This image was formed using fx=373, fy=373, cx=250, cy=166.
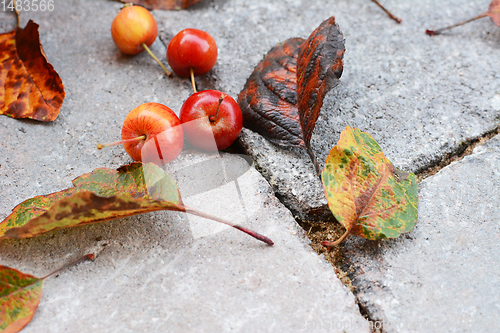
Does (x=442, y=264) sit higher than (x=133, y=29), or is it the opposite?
(x=133, y=29)

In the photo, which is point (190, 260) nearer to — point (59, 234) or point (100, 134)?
point (59, 234)

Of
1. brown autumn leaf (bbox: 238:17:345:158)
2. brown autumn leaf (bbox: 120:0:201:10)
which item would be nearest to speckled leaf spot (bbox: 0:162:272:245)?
brown autumn leaf (bbox: 238:17:345:158)

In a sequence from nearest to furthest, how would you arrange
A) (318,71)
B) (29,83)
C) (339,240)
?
(339,240) → (318,71) → (29,83)

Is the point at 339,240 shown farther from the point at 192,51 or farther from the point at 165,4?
the point at 165,4

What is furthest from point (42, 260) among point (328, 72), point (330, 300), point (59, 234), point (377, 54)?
point (377, 54)

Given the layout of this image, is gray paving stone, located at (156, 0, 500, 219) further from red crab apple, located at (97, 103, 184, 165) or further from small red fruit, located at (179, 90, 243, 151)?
red crab apple, located at (97, 103, 184, 165)

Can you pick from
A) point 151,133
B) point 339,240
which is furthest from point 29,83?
point 339,240

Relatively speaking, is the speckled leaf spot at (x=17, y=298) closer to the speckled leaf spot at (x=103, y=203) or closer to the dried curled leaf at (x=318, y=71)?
the speckled leaf spot at (x=103, y=203)

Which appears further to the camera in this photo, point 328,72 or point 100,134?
point 100,134
